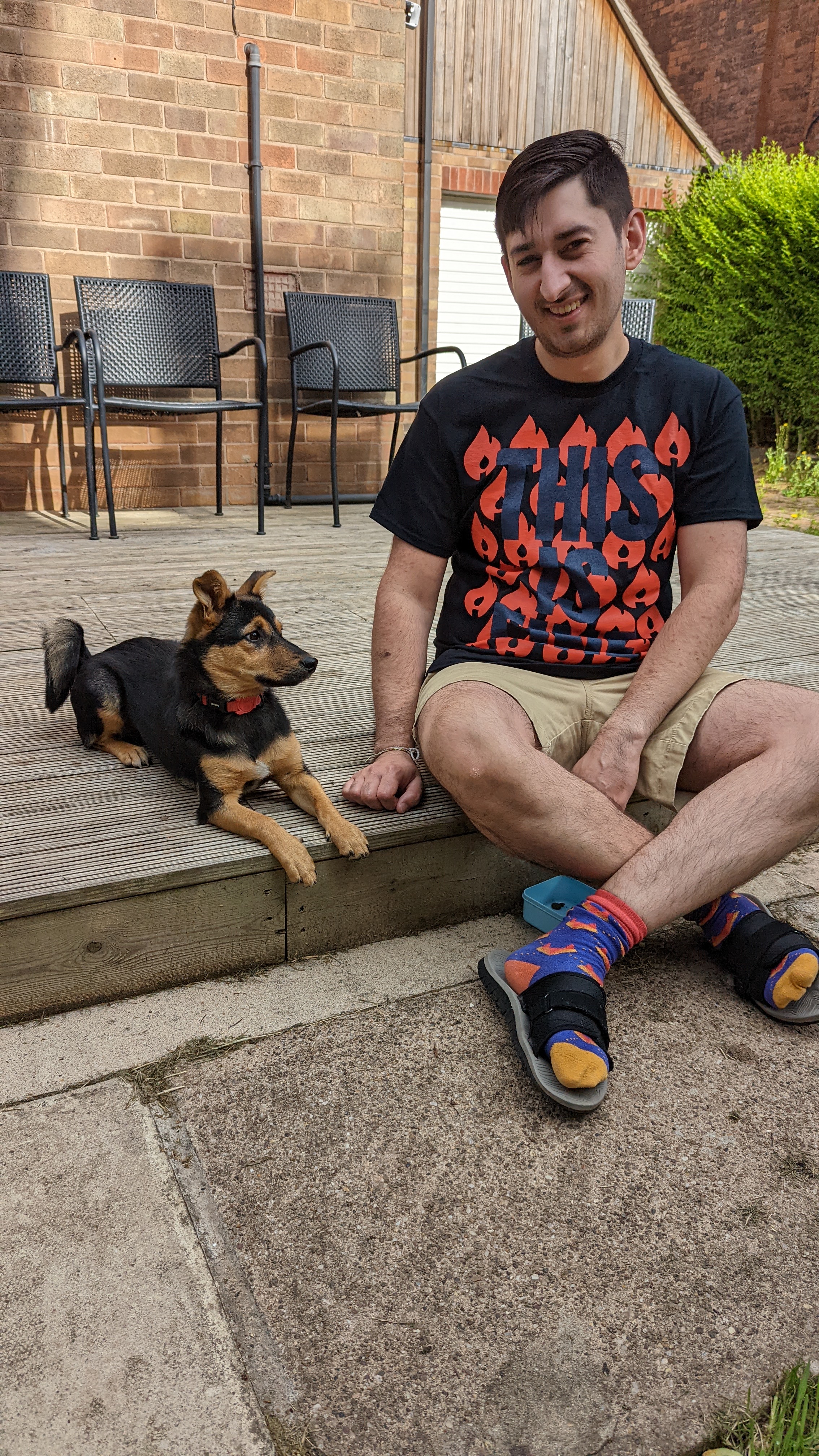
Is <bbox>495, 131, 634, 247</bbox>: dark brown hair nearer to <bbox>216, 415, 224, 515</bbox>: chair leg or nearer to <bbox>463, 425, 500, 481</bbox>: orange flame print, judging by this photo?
<bbox>463, 425, 500, 481</bbox>: orange flame print

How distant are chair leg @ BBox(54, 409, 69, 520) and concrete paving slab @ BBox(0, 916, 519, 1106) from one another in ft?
13.0

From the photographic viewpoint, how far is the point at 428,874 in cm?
190

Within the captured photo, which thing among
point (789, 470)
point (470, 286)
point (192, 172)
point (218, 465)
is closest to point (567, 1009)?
point (218, 465)

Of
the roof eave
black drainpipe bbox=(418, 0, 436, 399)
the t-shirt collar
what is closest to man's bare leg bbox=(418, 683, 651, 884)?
the t-shirt collar

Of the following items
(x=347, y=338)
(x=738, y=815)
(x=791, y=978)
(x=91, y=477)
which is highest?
(x=347, y=338)

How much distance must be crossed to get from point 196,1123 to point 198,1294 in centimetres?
28

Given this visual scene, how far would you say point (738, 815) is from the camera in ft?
5.37

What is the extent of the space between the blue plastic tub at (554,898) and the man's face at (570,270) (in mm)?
964

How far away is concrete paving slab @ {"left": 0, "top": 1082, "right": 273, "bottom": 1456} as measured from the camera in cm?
96

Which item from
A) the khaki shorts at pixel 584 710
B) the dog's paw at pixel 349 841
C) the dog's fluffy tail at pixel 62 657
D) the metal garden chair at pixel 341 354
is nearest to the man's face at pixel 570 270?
the khaki shorts at pixel 584 710

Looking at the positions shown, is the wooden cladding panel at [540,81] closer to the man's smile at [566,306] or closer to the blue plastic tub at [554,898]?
the man's smile at [566,306]

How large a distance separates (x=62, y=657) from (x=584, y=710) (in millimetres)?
1145

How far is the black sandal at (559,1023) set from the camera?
1382 mm

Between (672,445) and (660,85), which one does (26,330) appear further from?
(660,85)
